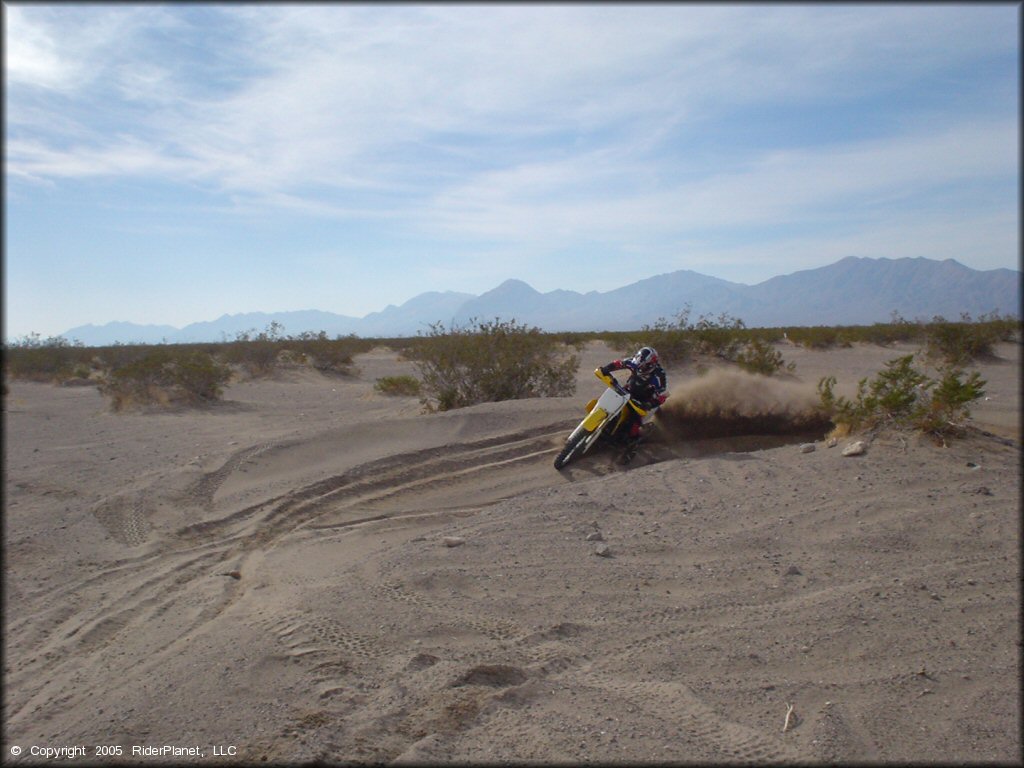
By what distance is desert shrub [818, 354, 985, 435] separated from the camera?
23.2 ft

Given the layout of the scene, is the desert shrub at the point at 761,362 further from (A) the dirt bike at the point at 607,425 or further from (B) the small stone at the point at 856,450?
(B) the small stone at the point at 856,450

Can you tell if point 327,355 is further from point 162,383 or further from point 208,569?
point 208,569

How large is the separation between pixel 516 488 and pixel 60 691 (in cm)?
519

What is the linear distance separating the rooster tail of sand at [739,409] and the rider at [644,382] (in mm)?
924

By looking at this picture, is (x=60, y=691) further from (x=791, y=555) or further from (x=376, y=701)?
(x=791, y=555)

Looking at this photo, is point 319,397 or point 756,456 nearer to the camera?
point 756,456

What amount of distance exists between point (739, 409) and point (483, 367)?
5597 mm

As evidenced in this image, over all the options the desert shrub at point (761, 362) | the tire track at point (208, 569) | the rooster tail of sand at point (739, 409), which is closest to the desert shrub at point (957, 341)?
the desert shrub at point (761, 362)

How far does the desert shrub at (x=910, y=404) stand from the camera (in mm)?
7074

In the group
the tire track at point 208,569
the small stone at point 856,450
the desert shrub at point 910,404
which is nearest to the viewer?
the tire track at point 208,569

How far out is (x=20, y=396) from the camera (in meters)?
20.7

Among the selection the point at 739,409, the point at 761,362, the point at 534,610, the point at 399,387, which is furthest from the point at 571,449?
the point at 761,362

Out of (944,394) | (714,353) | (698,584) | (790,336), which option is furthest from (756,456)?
(790,336)

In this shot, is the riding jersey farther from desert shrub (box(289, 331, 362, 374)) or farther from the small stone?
desert shrub (box(289, 331, 362, 374))
